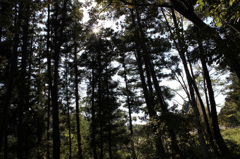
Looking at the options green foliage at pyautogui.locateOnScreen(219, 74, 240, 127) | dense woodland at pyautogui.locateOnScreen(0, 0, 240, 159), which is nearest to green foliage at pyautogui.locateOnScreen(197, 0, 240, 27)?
dense woodland at pyautogui.locateOnScreen(0, 0, 240, 159)

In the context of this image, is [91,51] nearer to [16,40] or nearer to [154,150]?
[16,40]

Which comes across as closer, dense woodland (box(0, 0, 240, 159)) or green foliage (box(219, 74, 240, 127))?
dense woodland (box(0, 0, 240, 159))

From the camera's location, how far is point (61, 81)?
15.7m

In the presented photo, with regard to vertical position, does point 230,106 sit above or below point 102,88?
below

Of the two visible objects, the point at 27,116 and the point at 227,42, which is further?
the point at 27,116

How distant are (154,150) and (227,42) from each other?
619 cm

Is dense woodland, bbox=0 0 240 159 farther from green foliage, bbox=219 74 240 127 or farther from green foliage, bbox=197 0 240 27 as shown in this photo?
green foliage, bbox=197 0 240 27

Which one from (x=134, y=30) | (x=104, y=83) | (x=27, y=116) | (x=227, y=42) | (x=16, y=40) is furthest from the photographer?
(x=104, y=83)

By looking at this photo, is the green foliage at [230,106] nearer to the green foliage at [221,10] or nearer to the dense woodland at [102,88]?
the dense woodland at [102,88]

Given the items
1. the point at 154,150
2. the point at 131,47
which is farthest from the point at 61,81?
the point at 154,150

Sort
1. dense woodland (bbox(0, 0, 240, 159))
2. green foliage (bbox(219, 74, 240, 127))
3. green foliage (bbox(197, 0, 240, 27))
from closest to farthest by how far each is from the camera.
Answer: green foliage (bbox(197, 0, 240, 27)) < dense woodland (bbox(0, 0, 240, 159)) < green foliage (bbox(219, 74, 240, 127))

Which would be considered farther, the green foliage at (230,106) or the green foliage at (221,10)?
the green foliage at (230,106)

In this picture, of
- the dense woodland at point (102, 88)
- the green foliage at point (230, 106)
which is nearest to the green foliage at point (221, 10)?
the dense woodland at point (102, 88)

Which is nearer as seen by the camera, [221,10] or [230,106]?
[221,10]
